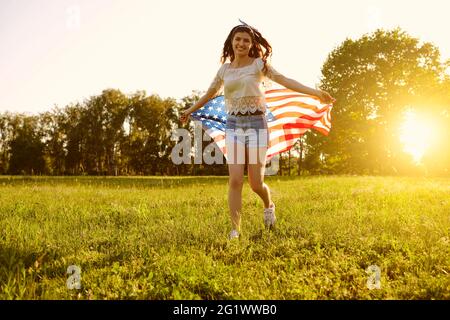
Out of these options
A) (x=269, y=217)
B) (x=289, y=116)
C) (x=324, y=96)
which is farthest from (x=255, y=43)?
(x=289, y=116)

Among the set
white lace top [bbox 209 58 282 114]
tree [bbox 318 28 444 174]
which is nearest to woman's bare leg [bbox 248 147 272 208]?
white lace top [bbox 209 58 282 114]

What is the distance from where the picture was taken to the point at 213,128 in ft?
24.8

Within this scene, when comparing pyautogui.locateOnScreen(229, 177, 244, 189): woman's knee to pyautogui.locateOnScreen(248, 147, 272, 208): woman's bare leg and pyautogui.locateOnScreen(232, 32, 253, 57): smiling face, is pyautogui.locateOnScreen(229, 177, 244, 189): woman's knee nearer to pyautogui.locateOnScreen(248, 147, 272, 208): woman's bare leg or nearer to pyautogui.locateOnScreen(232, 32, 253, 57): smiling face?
pyautogui.locateOnScreen(248, 147, 272, 208): woman's bare leg

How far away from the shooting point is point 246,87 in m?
5.57

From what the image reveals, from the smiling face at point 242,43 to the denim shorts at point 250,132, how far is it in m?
0.91

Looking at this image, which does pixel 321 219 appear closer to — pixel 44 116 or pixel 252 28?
pixel 252 28

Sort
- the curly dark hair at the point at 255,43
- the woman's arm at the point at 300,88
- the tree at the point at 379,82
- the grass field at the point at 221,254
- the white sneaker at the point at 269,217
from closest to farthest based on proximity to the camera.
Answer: the grass field at the point at 221,254, the woman's arm at the point at 300,88, the curly dark hair at the point at 255,43, the white sneaker at the point at 269,217, the tree at the point at 379,82

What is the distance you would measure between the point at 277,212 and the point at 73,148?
57.4m

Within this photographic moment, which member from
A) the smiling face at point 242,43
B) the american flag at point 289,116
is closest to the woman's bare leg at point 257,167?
the smiling face at point 242,43

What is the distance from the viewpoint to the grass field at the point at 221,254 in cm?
357

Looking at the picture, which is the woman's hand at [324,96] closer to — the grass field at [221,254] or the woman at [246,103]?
the woman at [246,103]

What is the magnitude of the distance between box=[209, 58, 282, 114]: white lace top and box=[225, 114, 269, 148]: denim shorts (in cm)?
13

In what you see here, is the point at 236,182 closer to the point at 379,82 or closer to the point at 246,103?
the point at 246,103
